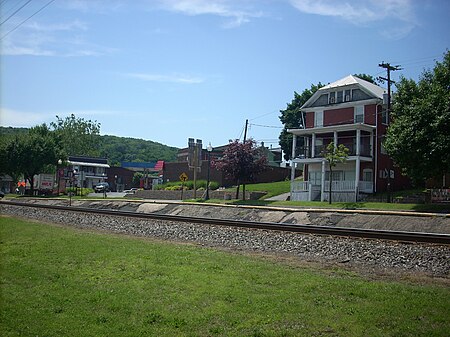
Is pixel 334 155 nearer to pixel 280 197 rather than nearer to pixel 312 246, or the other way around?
pixel 280 197

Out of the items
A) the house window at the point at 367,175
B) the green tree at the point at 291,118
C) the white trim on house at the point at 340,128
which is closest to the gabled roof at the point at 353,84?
the white trim on house at the point at 340,128

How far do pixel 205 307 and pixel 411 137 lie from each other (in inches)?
1110

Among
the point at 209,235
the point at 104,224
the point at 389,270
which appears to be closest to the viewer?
the point at 389,270

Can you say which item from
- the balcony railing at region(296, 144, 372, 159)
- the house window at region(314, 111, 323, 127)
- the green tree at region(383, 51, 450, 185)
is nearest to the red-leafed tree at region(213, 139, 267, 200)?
the balcony railing at region(296, 144, 372, 159)

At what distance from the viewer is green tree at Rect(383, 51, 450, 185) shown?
31234 mm

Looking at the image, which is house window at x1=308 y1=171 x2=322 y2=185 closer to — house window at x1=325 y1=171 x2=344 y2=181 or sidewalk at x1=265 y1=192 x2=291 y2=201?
house window at x1=325 y1=171 x2=344 y2=181

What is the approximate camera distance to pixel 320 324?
6879mm

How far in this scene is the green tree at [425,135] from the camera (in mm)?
31234

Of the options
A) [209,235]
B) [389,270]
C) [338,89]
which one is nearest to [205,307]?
[389,270]

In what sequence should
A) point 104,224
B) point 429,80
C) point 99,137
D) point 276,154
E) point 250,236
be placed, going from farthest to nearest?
1. point 99,137
2. point 276,154
3. point 429,80
4. point 104,224
5. point 250,236

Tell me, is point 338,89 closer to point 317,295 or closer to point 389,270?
point 389,270

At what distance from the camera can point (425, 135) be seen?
104 ft

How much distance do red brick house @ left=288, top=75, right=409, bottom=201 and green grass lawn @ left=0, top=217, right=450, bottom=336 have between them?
33243mm

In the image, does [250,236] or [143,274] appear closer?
[143,274]
